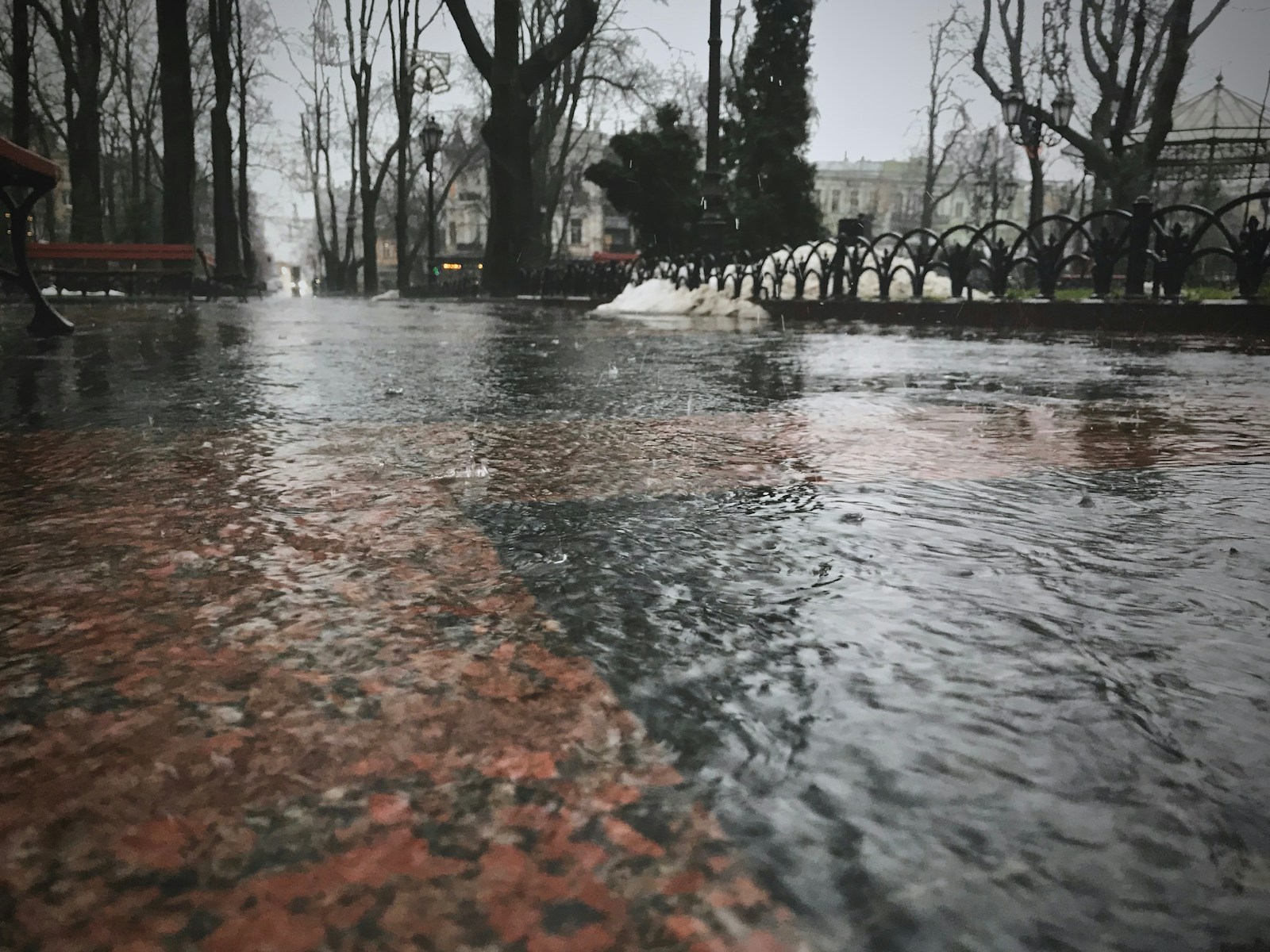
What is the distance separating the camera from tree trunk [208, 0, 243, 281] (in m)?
22.3

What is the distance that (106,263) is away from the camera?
16406 millimetres

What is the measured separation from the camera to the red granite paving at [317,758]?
0.56 m

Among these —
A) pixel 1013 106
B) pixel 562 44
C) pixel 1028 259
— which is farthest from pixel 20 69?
pixel 1013 106

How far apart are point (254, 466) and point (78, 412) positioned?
124 cm

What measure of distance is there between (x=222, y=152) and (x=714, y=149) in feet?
46.7

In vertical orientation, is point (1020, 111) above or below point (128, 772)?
above

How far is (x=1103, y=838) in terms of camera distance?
63 cm

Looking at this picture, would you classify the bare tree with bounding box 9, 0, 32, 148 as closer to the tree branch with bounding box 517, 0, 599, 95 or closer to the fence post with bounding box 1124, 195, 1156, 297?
the tree branch with bounding box 517, 0, 599, 95

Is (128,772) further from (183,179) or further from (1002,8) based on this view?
(1002,8)

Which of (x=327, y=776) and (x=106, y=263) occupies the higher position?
(x=106, y=263)

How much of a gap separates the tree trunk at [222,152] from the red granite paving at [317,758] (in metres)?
22.7

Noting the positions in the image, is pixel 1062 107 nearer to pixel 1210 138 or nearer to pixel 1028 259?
pixel 1210 138

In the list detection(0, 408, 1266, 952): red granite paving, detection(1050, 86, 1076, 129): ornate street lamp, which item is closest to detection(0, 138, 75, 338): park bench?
detection(0, 408, 1266, 952): red granite paving

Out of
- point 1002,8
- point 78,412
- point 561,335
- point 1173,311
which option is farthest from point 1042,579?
point 1002,8
